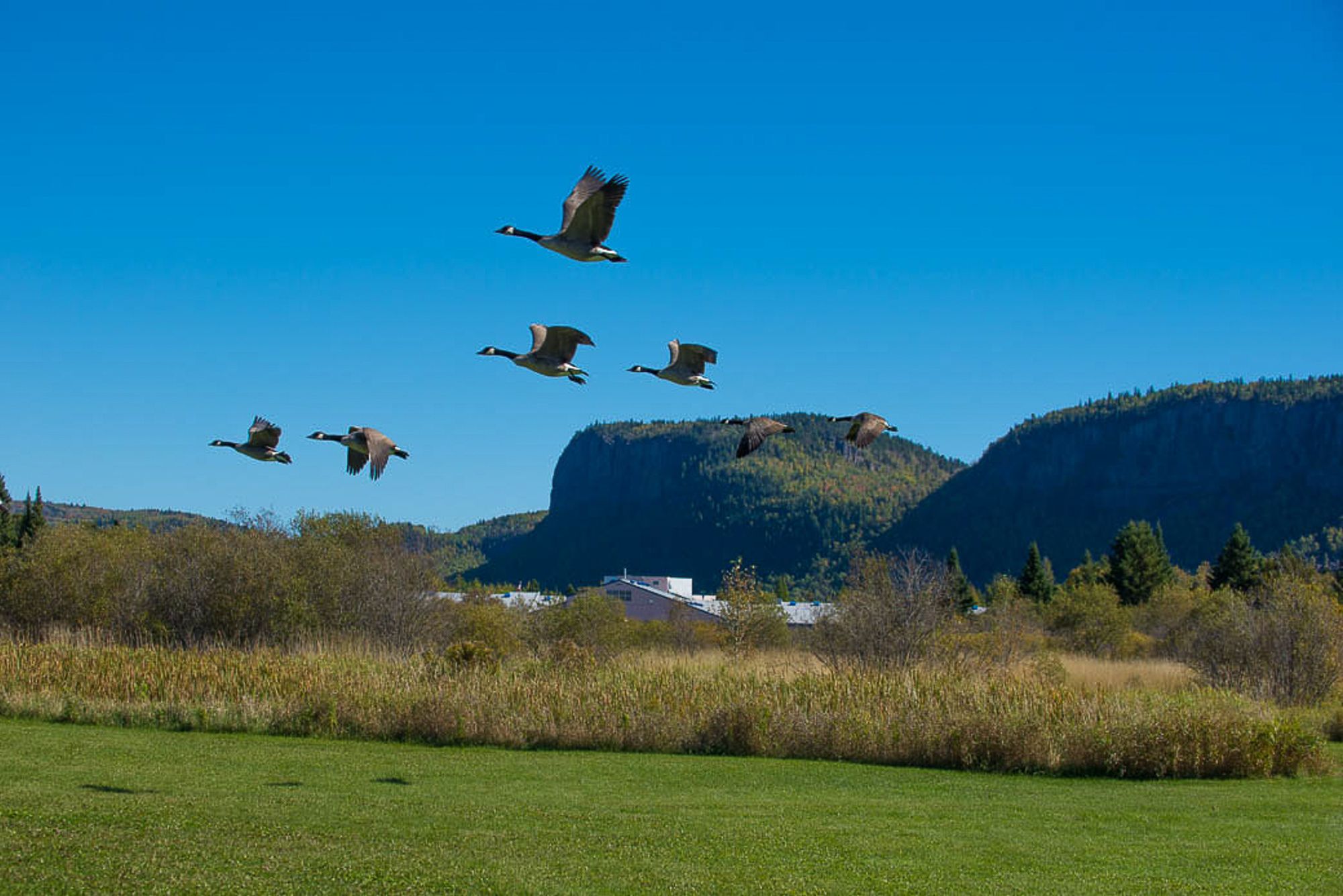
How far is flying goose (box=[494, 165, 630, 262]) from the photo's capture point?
12.6m

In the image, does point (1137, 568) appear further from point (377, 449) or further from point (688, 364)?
point (377, 449)

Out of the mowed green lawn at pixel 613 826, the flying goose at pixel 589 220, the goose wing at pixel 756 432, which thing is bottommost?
the mowed green lawn at pixel 613 826

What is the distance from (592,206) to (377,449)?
11.3ft

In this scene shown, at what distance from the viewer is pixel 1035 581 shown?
79.9 m

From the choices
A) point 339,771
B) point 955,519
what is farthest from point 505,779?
point 955,519

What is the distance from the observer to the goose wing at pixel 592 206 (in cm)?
1259

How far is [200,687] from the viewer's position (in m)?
29.0

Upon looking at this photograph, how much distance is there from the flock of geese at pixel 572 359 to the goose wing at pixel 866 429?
0.01 m

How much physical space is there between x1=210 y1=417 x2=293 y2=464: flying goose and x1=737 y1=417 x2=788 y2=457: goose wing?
233 inches

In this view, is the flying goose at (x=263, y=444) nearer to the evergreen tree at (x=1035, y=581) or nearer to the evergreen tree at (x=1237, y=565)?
the evergreen tree at (x=1237, y=565)

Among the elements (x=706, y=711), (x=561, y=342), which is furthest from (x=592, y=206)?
(x=706, y=711)

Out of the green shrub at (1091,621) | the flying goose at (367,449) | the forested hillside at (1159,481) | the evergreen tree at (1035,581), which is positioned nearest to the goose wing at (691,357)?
the flying goose at (367,449)

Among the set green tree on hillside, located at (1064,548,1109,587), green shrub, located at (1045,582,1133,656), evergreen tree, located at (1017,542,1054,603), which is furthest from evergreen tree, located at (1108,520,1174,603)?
green shrub, located at (1045,582,1133,656)

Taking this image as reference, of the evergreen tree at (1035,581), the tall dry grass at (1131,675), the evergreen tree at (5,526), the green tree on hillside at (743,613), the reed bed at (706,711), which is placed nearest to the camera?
the reed bed at (706,711)
